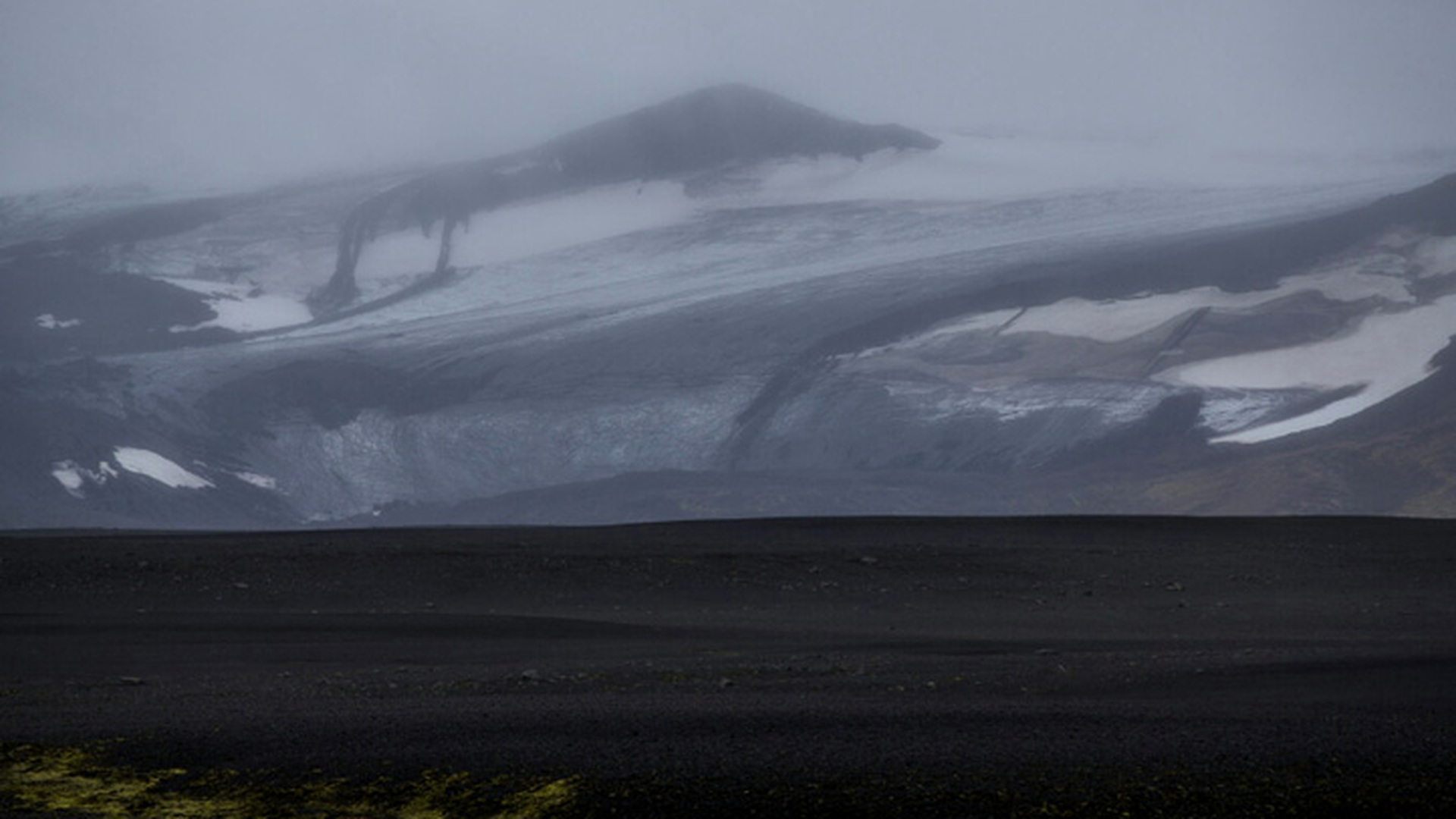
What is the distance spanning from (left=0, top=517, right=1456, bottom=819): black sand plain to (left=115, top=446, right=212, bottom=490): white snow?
1825 cm

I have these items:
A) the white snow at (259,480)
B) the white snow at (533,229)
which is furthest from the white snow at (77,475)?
the white snow at (533,229)

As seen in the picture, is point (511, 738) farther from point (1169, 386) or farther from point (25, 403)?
point (25, 403)

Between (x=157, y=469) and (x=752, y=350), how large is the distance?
1312 centimetres

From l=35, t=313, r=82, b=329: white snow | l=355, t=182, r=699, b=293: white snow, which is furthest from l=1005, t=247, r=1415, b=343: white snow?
l=35, t=313, r=82, b=329: white snow

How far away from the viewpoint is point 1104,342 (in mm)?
37938

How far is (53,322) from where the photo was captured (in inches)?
1838

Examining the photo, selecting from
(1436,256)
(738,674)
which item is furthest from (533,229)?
(738,674)

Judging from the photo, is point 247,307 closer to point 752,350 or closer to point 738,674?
point 752,350

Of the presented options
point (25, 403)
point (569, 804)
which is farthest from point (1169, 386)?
point (569, 804)

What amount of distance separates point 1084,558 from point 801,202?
35677 millimetres

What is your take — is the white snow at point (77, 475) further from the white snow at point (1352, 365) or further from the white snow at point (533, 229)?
the white snow at point (1352, 365)

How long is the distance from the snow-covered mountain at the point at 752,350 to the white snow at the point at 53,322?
0.20 feet

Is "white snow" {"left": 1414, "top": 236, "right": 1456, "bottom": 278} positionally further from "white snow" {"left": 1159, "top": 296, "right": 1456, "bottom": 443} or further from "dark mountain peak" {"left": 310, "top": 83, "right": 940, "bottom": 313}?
"dark mountain peak" {"left": 310, "top": 83, "right": 940, "bottom": 313}

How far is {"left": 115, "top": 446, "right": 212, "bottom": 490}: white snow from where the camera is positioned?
3716 cm
